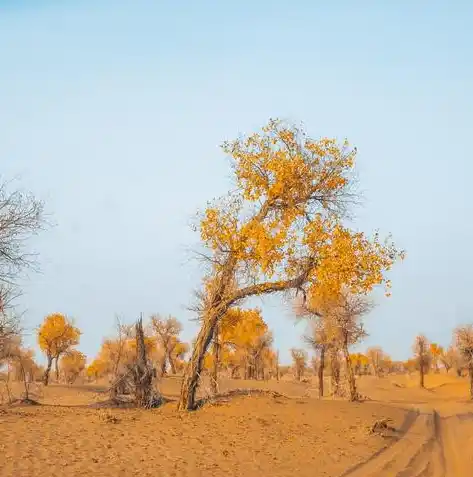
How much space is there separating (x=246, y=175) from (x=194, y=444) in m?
11.1

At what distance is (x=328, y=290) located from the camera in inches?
819

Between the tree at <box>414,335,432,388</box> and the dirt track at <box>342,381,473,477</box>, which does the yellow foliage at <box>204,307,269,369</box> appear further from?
the tree at <box>414,335,432,388</box>

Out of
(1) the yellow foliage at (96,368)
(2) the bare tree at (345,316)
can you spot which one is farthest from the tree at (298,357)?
(2) the bare tree at (345,316)

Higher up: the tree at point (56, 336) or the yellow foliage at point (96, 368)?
the tree at point (56, 336)

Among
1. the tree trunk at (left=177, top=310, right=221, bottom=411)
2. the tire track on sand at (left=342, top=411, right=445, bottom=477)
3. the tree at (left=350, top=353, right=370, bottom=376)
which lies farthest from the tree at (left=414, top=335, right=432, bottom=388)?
the tree trunk at (left=177, top=310, right=221, bottom=411)

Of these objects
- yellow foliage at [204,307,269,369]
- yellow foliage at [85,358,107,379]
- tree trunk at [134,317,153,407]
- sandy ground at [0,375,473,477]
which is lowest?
yellow foliage at [85,358,107,379]

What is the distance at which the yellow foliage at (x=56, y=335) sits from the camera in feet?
212

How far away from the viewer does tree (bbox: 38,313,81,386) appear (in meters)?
64.5

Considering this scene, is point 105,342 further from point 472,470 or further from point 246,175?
point 472,470

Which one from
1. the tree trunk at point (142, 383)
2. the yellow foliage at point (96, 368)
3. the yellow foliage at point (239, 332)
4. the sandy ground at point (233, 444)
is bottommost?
the yellow foliage at point (96, 368)

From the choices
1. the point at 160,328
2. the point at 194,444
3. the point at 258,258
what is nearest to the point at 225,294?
the point at 258,258

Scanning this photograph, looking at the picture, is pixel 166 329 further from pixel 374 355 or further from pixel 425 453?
pixel 374 355

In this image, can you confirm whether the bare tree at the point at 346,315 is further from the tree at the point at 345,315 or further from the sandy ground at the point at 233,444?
the sandy ground at the point at 233,444

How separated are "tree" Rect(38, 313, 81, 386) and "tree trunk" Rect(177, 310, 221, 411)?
46546mm
